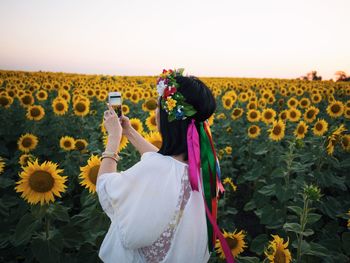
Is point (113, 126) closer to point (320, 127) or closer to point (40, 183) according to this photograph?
point (40, 183)

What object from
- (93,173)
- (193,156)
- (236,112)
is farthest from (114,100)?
(236,112)

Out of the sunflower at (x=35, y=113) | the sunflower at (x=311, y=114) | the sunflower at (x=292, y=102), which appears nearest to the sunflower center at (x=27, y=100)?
the sunflower at (x=35, y=113)

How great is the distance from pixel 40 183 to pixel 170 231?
132 cm

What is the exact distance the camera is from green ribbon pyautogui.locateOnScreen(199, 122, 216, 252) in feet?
6.65

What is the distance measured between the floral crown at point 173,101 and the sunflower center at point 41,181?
128 centimetres

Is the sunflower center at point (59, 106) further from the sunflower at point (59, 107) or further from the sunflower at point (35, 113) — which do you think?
the sunflower at point (35, 113)

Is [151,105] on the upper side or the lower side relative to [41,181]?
upper

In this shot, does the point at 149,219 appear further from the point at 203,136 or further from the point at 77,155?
the point at 77,155

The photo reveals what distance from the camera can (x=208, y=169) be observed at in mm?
2033

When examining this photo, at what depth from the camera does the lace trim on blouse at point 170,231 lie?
193cm

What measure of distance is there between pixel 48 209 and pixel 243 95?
28.5 feet

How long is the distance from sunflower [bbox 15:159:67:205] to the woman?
811mm

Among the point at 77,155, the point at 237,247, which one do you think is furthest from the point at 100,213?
the point at 77,155

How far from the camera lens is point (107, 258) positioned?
82.7 inches
